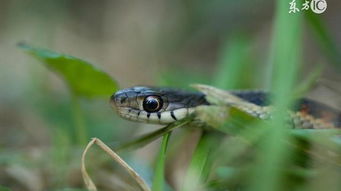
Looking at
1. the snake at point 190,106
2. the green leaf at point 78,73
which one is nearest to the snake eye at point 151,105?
the snake at point 190,106

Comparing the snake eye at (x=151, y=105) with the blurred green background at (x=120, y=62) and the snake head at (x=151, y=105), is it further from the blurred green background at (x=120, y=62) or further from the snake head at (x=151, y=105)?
the blurred green background at (x=120, y=62)

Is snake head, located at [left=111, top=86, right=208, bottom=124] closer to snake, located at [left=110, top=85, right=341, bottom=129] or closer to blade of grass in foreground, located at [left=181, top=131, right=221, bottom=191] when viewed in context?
snake, located at [left=110, top=85, right=341, bottom=129]

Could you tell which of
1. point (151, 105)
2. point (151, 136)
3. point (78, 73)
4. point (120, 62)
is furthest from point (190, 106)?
point (120, 62)

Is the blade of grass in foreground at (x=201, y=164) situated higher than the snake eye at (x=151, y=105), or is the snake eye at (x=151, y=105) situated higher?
the snake eye at (x=151, y=105)

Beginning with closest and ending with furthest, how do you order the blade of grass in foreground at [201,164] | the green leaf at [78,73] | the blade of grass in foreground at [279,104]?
the blade of grass in foreground at [279,104] → the blade of grass in foreground at [201,164] → the green leaf at [78,73]

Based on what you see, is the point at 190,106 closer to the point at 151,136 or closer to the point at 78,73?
the point at 151,136

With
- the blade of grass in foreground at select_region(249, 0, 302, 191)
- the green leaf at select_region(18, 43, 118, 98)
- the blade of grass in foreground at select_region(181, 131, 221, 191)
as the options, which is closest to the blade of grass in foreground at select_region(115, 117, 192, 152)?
the blade of grass in foreground at select_region(181, 131, 221, 191)
